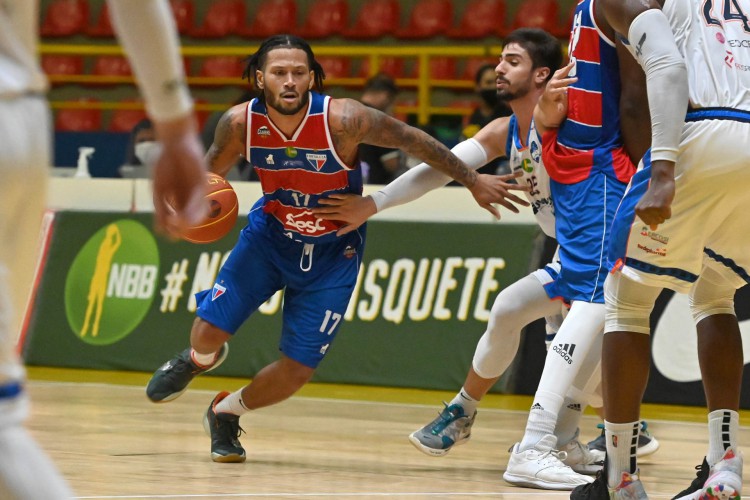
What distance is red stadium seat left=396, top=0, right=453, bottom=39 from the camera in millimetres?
15383

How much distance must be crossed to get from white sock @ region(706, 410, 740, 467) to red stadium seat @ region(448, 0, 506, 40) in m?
11.0

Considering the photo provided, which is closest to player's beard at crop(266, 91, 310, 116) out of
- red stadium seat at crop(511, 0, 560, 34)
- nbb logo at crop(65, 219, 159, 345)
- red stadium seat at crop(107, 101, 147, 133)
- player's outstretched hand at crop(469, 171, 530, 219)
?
player's outstretched hand at crop(469, 171, 530, 219)

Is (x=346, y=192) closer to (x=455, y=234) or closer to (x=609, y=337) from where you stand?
(x=609, y=337)

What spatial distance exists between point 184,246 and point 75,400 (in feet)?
5.98

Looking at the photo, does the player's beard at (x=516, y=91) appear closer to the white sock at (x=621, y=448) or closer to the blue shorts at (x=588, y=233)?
the blue shorts at (x=588, y=233)

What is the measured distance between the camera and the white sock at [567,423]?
5.61 m

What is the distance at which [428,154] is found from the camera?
5.61 meters

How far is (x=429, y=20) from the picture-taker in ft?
50.7

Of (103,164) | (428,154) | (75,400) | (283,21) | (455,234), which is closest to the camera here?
(428,154)

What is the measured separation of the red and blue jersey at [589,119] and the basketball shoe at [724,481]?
1.39 m

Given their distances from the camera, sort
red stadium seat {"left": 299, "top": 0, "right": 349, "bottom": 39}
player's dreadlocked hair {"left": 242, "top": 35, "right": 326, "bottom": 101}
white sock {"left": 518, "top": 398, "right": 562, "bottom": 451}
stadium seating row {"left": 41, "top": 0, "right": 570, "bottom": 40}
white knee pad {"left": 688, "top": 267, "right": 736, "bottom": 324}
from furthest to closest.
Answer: red stadium seat {"left": 299, "top": 0, "right": 349, "bottom": 39} → stadium seating row {"left": 41, "top": 0, "right": 570, "bottom": 40} → player's dreadlocked hair {"left": 242, "top": 35, "right": 326, "bottom": 101} → white sock {"left": 518, "top": 398, "right": 562, "bottom": 451} → white knee pad {"left": 688, "top": 267, "right": 736, "bottom": 324}

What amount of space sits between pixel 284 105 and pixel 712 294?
6.87 ft

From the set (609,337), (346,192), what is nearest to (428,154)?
(346,192)

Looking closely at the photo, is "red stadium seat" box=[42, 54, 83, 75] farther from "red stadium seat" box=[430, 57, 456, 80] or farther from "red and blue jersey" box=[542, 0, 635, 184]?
"red and blue jersey" box=[542, 0, 635, 184]
